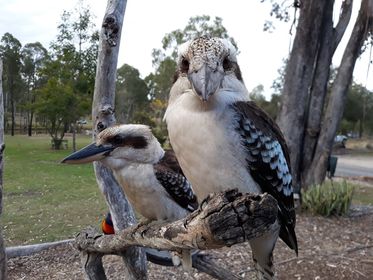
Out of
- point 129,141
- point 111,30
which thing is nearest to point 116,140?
point 129,141

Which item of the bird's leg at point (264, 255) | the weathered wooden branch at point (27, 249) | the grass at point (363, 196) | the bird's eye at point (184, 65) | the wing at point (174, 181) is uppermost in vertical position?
the bird's eye at point (184, 65)

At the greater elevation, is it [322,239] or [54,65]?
[54,65]

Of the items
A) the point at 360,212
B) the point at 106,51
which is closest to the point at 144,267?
the point at 106,51

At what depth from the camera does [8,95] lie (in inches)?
1032

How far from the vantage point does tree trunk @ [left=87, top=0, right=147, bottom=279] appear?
2.42m

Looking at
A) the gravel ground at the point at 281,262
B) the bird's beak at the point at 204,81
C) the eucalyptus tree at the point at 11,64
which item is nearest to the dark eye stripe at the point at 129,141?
the bird's beak at the point at 204,81

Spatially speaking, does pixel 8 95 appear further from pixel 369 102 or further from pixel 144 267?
pixel 144 267

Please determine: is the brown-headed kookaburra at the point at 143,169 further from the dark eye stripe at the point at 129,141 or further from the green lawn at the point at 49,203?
the green lawn at the point at 49,203

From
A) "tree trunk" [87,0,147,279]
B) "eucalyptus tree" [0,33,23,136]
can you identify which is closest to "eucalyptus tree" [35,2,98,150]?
"eucalyptus tree" [0,33,23,136]

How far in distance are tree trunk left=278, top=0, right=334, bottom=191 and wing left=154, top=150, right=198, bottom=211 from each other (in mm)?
4152

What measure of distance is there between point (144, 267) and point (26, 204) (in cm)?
484

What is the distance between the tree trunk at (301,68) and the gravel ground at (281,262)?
2.10 m

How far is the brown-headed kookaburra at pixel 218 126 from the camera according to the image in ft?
4.54

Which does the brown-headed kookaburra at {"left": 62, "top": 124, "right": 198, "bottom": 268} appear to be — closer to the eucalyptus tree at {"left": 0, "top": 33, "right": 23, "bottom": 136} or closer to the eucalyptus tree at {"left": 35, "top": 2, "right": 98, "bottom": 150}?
the eucalyptus tree at {"left": 35, "top": 2, "right": 98, "bottom": 150}
